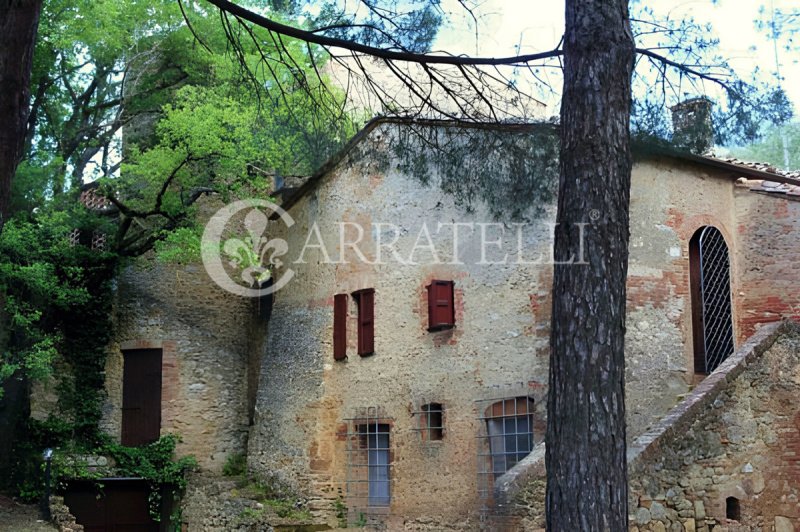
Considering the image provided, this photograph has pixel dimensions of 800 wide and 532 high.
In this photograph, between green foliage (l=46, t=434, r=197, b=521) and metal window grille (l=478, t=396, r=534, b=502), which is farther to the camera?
green foliage (l=46, t=434, r=197, b=521)

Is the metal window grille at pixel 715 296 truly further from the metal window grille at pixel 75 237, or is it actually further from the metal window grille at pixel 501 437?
the metal window grille at pixel 75 237

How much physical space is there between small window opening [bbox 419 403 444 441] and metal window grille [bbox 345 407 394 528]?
0.67 m

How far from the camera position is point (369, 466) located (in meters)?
15.6

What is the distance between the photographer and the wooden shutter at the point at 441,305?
581 inches

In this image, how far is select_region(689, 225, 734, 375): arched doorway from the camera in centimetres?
1480

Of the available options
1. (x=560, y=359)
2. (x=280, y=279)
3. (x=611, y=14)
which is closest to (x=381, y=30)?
(x=611, y=14)

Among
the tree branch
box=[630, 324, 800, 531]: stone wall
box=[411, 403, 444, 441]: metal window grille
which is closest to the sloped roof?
the tree branch

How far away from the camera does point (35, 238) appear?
56.6 feet

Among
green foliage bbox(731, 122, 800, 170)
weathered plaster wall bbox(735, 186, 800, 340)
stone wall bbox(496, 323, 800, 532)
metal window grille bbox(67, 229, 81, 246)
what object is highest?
green foliage bbox(731, 122, 800, 170)

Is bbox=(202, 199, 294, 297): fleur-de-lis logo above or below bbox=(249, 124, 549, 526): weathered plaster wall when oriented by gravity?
above

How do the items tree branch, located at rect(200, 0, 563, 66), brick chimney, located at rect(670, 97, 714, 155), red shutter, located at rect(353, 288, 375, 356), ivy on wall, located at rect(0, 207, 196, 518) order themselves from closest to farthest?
tree branch, located at rect(200, 0, 563, 66)
brick chimney, located at rect(670, 97, 714, 155)
red shutter, located at rect(353, 288, 375, 356)
ivy on wall, located at rect(0, 207, 196, 518)

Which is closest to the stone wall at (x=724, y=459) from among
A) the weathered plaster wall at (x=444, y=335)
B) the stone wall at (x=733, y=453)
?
the stone wall at (x=733, y=453)

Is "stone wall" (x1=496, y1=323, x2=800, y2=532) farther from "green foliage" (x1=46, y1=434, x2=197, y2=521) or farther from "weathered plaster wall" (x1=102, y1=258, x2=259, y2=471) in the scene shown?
"weathered plaster wall" (x1=102, y1=258, x2=259, y2=471)

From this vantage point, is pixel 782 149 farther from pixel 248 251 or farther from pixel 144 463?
pixel 144 463
